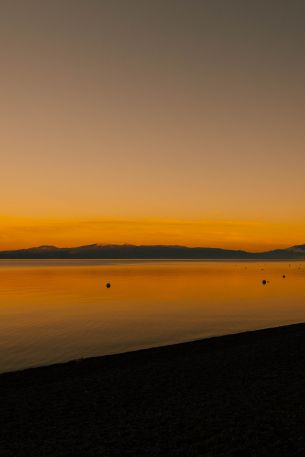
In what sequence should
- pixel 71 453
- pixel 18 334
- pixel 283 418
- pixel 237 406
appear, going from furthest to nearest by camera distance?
pixel 18 334 → pixel 237 406 → pixel 283 418 → pixel 71 453

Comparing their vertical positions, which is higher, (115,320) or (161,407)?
(161,407)

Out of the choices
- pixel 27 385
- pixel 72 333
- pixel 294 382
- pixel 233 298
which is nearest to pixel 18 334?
pixel 72 333

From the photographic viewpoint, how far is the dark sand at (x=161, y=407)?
39.4 feet

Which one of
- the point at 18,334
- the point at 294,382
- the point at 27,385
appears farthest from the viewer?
the point at 18,334

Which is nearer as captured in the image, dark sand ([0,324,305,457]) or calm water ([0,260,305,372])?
dark sand ([0,324,305,457])

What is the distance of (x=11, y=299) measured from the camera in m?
70.1

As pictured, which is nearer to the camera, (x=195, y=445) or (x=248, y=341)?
(x=195, y=445)

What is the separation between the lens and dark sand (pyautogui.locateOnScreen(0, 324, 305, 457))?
12023 mm

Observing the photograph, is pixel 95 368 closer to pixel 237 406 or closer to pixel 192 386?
pixel 192 386

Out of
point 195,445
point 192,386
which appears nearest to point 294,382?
point 192,386

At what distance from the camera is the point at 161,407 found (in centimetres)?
1537

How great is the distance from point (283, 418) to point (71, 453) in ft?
20.1

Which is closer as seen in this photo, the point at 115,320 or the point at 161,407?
the point at 161,407

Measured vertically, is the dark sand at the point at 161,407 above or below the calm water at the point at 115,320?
above
